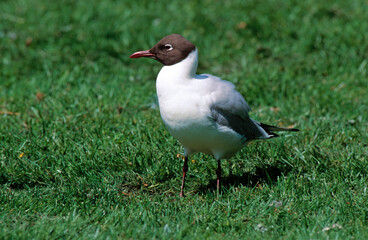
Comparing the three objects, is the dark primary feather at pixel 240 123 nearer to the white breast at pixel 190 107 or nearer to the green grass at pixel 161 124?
the white breast at pixel 190 107

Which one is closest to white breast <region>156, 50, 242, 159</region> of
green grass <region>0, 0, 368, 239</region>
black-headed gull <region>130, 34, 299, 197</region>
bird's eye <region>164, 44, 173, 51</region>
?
black-headed gull <region>130, 34, 299, 197</region>

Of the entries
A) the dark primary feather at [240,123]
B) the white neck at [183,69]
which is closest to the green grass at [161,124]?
the dark primary feather at [240,123]

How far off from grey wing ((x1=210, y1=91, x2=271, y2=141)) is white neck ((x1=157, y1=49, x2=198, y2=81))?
0.32m

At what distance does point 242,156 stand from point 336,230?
140 centimetres

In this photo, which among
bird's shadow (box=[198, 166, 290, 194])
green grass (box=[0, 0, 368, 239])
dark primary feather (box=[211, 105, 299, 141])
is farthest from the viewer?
bird's shadow (box=[198, 166, 290, 194])

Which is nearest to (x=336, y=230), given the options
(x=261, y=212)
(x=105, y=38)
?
(x=261, y=212)

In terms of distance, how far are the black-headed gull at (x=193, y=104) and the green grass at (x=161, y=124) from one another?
483mm

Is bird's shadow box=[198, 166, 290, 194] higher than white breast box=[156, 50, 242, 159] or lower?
lower

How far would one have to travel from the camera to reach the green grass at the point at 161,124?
390 cm

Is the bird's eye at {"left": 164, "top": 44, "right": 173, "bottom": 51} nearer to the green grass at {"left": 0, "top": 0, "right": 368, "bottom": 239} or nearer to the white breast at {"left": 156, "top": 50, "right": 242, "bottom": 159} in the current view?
the white breast at {"left": 156, "top": 50, "right": 242, "bottom": 159}

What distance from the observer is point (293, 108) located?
6156 mm

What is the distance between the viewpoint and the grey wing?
163 inches

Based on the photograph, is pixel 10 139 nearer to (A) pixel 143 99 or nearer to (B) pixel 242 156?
(A) pixel 143 99

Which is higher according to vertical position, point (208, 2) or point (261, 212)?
point (208, 2)
